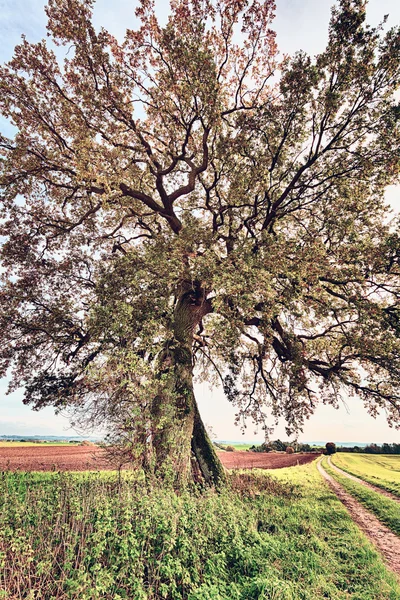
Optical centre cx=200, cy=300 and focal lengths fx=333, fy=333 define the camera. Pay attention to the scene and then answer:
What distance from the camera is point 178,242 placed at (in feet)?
36.0

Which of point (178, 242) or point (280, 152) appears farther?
point (280, 152)

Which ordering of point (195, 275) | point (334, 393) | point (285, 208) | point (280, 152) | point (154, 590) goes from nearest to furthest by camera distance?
1. point (154, 590)
2. point (195, 275)
3. point (280, 152)
4. point (285, 208)
5. point (334, 393)

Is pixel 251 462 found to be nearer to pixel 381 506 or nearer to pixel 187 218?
pixel 381 506

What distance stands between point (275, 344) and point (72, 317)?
8838 mm

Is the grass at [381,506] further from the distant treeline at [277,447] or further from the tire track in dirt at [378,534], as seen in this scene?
the distant treeline at [277,447]

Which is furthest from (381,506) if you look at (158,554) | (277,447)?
(277,447)

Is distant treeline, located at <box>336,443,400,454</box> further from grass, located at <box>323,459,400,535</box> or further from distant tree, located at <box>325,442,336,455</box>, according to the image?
grass, located at <box>323,459,400,535</box>

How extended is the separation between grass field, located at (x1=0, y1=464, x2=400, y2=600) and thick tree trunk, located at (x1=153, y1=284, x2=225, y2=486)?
6.04 ft

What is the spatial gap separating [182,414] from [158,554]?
6.38 m

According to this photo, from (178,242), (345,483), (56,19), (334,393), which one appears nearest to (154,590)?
(178,242)

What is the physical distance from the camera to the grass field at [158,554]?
14.6 ft

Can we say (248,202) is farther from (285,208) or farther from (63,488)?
(63,488)

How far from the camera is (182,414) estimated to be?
11.6 metres

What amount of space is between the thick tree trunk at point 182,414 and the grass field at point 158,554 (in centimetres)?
184
